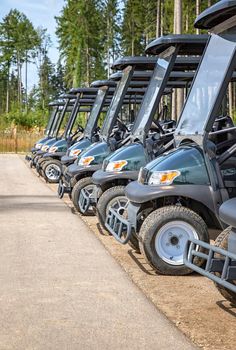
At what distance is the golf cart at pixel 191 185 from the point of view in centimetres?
642

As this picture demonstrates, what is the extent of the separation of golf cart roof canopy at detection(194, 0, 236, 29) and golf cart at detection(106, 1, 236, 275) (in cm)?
11

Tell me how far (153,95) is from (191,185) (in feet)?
7.72

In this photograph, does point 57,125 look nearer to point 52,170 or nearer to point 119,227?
point 52,170

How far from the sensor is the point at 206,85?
6.77 metres

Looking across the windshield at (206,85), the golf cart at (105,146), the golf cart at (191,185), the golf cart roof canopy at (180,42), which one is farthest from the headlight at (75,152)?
the golf cart at (191,185)

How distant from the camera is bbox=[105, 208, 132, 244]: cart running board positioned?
6668mm

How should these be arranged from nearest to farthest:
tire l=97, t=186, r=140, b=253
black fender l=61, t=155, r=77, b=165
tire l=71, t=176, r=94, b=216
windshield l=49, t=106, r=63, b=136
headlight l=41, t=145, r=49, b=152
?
tire l=97, t=186, r=140, b=253, tire l=71, t=176, r=94, b=216, black fender l=61, t=155, r=77, b=165, headlight l=41, t=145, r=49, b=152, windshield l=49, t=106, r=63, b=136

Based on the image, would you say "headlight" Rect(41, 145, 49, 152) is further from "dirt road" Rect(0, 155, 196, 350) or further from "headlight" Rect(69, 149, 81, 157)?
"dirt road" Rect(0, 155, 196, 350)

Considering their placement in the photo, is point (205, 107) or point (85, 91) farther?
point (85, 91)

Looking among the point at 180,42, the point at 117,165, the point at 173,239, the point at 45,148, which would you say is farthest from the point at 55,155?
the point at 173,239

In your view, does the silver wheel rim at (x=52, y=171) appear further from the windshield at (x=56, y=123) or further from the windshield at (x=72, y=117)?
the windshield at (x=56, y=123)

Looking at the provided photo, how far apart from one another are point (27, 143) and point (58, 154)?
2463 centimetres

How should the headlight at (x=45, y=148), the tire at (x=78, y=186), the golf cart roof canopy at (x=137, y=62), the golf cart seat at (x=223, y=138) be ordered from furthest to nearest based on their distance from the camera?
the headlight at (x=45, y=148) → the tire at (x=78, y=186) → the golf cart roof canopy at (x=137, y=62) → the golf cart seat at (x=223, y=138)

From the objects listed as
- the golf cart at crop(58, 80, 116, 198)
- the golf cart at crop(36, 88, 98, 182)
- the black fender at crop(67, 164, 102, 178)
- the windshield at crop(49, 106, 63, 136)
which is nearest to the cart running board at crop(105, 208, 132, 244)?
the black fender at crop(67, 164, 102, 178)
